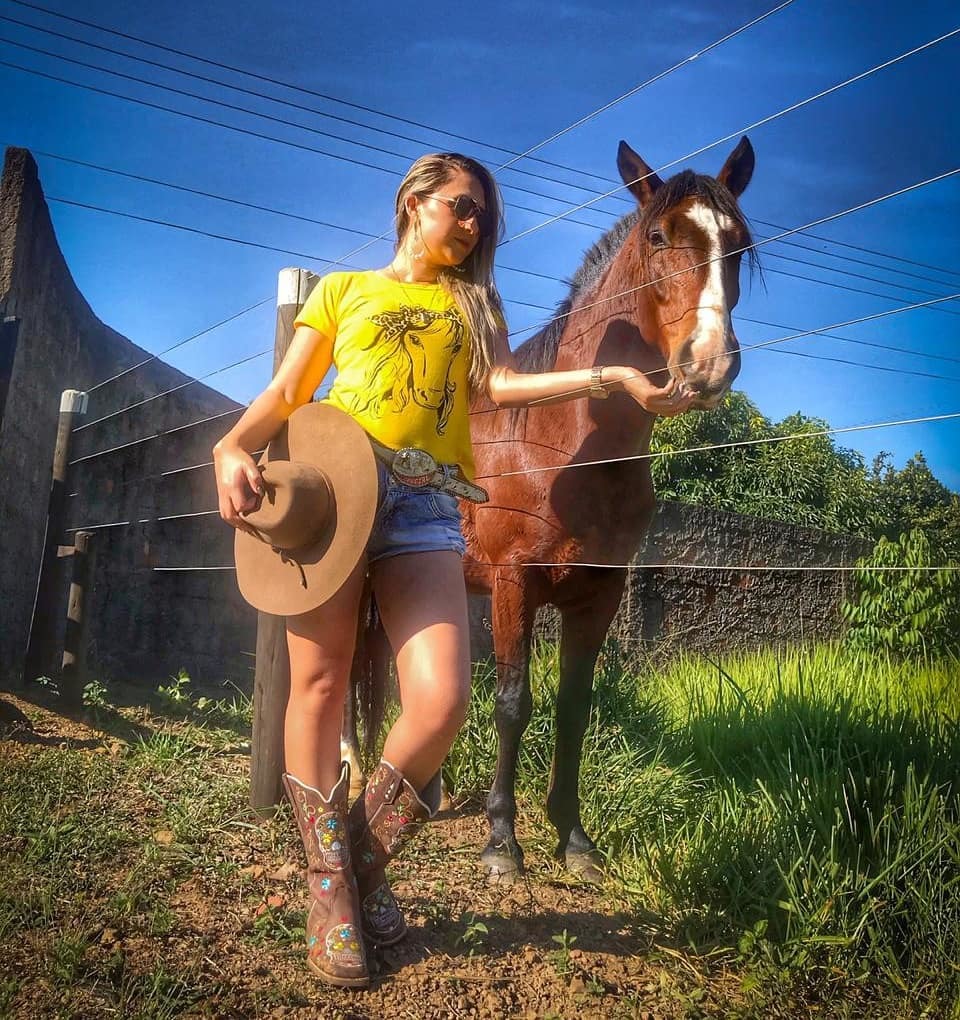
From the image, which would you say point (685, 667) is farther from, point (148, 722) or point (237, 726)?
point (148, 722)

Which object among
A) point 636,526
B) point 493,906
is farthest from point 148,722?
point 636,526

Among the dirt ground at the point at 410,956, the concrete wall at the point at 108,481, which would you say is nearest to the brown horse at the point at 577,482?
the dirt ground at the point at 410,956

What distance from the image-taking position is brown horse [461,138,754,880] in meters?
2.17

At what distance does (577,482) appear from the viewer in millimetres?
2584

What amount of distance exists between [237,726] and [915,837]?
9.66 feet

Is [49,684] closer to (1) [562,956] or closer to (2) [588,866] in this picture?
(2) [588,866]

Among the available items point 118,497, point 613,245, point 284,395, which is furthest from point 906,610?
point 118,497

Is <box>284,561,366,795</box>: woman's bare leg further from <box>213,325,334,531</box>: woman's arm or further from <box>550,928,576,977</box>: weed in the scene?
<box>550,928,576,977</box>: weed

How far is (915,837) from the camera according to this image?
2080 millimetres

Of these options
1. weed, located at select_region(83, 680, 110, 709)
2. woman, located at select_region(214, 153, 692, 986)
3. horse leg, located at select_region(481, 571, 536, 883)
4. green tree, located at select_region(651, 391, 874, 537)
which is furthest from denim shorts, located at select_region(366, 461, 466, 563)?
weed, located at select_region(83, 680, 110, 709)

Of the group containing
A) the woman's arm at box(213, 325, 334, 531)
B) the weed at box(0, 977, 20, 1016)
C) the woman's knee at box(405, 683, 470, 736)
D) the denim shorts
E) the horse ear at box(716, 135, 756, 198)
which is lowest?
the weed at box(0, 977, 20, 1016)

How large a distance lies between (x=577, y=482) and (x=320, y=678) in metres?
1.02

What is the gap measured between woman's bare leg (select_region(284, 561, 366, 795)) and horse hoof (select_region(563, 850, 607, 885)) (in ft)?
3.28

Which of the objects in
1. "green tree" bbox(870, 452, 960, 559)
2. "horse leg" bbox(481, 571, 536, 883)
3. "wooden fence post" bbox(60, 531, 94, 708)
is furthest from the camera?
"wooden fence post" bbox(60, 531, 94, 708)
